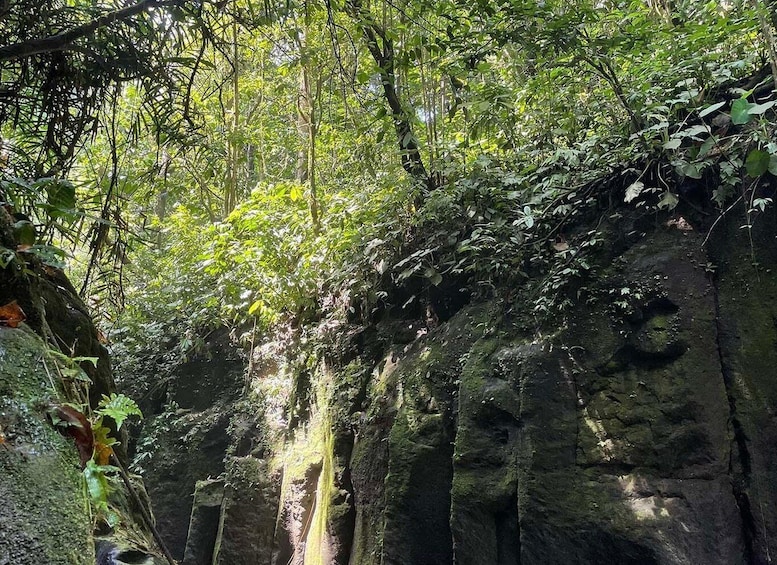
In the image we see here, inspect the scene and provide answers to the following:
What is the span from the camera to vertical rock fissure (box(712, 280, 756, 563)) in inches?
133

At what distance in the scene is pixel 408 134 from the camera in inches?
207

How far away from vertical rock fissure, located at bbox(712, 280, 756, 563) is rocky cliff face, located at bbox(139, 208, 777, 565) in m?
0.01

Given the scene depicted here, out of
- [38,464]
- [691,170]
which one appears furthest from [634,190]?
[38,464]

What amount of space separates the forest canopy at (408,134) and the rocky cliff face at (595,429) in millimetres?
409

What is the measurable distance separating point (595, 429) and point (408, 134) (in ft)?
10.2

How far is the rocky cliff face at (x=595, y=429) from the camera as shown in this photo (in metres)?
3.48

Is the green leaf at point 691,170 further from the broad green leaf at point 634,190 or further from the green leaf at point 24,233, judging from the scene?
the green leaf at point 24,233

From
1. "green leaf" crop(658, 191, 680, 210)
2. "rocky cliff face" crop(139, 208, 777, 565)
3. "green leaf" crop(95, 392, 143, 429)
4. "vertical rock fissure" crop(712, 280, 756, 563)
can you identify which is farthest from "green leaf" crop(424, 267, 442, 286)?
"green leaf" crop(95, 392, 143, 429)

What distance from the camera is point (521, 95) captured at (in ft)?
17.7

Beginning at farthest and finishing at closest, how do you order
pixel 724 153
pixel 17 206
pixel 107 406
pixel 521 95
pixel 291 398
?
pixel 291 398 < pixel 521 95 < pixel 724 153 < pixel 17 206 < pixel 107 406

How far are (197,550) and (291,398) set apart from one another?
202cm

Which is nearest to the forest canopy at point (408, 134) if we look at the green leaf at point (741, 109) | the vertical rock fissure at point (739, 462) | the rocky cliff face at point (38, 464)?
the green leaf at point (741, 109)

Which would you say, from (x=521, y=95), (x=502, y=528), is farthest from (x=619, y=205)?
(x=502, y=528)

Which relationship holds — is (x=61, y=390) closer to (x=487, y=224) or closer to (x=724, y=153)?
(x=487, y=224)
